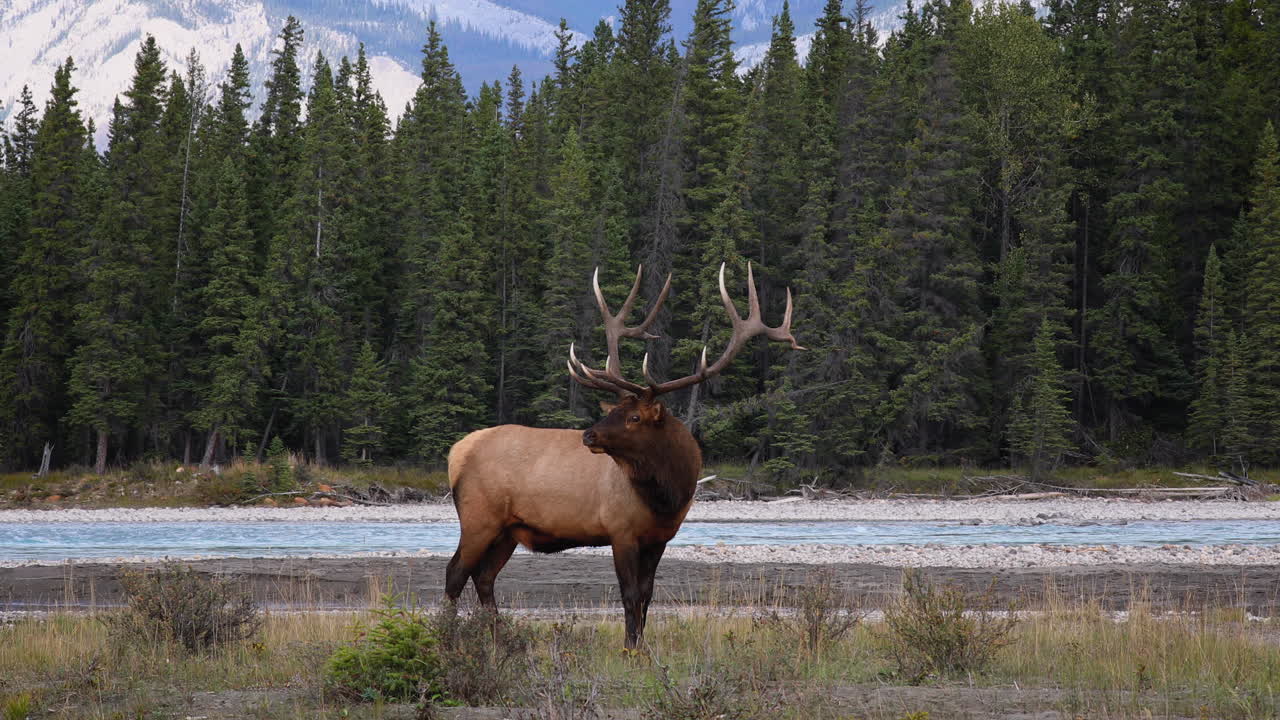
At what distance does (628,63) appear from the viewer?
2416 inches

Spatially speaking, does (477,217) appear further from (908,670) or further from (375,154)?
(908,670)

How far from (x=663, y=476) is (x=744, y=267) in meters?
34.3

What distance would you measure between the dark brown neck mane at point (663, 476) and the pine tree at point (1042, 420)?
3467cm

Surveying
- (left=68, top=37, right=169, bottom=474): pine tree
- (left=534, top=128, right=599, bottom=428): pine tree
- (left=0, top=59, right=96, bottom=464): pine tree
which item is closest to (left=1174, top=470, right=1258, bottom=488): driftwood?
(left=534, top=128, right=599, bottom=428): pine tree

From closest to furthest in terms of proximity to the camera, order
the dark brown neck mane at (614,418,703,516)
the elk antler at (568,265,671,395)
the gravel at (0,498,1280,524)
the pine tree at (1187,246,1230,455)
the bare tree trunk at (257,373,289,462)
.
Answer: the dark brown neck mane at (614,418,703,516)
the elk antler at (568,265,671,395)
the gravel at (0,498,1280,524)
the pine tree at (1187,246,1230,455)
the bare tree trunk at (257,373,289,462)

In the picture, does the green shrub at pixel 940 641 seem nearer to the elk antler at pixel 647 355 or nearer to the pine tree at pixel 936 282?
the elk antler at pixel 647 355

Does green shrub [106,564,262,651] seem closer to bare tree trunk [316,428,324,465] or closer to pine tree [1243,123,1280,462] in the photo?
bare tree trunk [316,428,324,465]

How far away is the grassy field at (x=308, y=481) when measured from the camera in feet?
115

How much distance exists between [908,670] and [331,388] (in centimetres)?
4176

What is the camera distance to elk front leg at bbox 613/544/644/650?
8.70 m

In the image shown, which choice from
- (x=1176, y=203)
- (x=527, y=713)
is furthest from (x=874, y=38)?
(x=527, y=713)

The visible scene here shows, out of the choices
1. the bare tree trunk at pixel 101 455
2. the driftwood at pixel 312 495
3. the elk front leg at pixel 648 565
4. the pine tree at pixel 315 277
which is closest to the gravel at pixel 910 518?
the driftwood at pixel 312 495

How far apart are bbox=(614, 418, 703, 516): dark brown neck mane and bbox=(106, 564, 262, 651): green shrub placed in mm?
3153

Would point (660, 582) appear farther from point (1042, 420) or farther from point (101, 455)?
point (101, 455)
